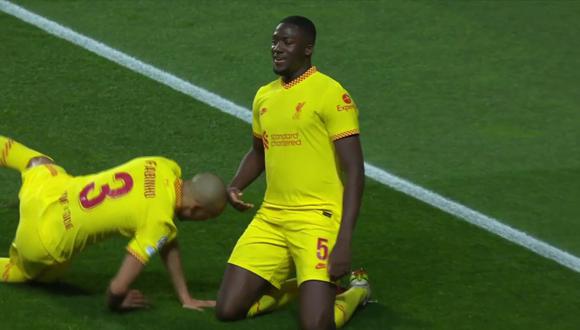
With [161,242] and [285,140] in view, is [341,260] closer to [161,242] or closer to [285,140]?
[285,140]

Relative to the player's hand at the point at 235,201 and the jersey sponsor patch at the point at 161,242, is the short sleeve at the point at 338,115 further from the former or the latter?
the jersey sponsor patch at the point at 161,242

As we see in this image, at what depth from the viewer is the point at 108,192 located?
8.49 metres

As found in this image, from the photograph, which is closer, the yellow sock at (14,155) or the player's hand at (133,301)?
the player's hand at (133,301)

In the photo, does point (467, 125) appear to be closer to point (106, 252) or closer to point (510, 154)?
point (510, 154)

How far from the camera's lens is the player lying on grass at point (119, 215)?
8.36 metres

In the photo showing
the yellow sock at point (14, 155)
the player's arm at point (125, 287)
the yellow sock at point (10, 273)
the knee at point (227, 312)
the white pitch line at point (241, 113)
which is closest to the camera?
the player's arm at point (125, 287)

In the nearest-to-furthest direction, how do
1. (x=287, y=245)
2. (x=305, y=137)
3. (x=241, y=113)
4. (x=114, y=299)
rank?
(x=114, y=299) < (x=305, y=137) < (x=287, y=245) < (x=241, y=113)

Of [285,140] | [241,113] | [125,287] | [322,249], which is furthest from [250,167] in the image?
[241,113]

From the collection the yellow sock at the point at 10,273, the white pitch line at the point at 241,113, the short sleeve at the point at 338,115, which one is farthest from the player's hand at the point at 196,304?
the white pitch line at the point at 241,113

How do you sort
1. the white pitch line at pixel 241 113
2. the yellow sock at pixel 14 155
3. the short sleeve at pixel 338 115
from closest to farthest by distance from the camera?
1. the short sleeve at pixel 338 115
2. the yellow sock at pixel 14 155
3. the white pitch line at pixel 241 113

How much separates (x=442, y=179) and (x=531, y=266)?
1.65 metres

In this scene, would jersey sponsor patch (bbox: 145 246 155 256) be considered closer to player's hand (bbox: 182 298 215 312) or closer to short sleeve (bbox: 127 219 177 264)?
short sleeve (bbox: 127 219 177 264)

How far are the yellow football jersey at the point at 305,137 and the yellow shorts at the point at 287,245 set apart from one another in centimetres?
8

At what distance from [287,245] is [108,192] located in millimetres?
1153
